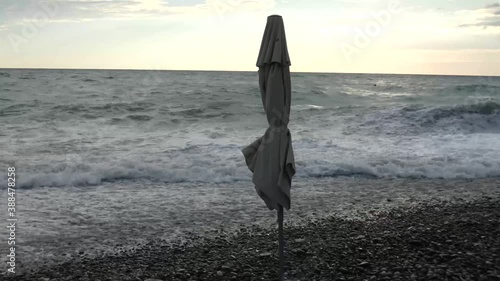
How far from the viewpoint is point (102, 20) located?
78.1 feet

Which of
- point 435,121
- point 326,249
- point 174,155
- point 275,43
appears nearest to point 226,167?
point 174,155

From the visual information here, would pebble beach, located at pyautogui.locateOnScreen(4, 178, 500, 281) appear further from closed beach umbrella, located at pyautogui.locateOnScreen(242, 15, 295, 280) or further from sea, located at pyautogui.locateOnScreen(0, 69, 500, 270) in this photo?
closed beach umbrella, located at pyautogui.locateOnScreen(242, 15, 295, 280)

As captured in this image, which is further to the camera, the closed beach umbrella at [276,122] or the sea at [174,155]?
the sea at [174,155]

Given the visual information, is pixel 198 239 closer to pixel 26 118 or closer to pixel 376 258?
pixel 376 258

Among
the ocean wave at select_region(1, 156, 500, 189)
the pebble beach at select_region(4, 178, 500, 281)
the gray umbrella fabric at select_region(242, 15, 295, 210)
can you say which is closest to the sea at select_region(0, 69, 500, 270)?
the ocean wave at select_region(1, 156, 500, 189)

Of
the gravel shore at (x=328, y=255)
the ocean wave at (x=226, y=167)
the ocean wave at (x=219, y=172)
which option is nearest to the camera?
the gravel shore at (x=328, y=255)

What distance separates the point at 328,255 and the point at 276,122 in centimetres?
242

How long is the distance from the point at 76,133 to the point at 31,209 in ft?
33.9

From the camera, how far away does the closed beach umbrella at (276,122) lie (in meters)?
4.22

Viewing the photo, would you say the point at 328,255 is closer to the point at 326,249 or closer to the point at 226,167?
the point at 326,249

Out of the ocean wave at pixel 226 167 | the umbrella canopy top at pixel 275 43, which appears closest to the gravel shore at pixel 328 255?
the umbrella canopy top at pixel 275 43

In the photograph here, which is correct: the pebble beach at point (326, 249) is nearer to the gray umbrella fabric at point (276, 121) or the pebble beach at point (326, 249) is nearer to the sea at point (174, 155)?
the sea at point (174, 155)

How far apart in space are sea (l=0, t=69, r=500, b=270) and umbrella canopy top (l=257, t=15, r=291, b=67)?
3703 millimetres

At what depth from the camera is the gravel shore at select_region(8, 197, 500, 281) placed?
5262 millimetres
